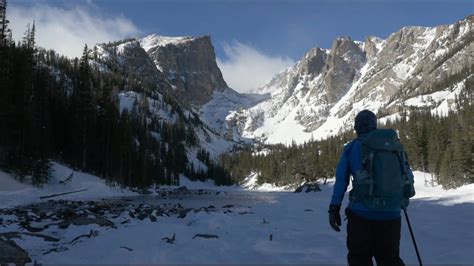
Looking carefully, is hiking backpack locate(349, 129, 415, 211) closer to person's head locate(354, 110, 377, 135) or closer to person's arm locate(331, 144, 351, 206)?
person's arm locate(331, 144, 351, 206)

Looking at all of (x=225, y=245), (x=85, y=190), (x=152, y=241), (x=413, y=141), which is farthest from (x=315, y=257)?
(x=413, y=141)

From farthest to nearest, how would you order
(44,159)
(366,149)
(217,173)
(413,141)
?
(217,173) < (413,141) < (44,159) < (366,149)

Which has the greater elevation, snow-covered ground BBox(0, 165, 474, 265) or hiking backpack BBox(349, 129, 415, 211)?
hiking backpack BBox(349, 129, 415, 211)

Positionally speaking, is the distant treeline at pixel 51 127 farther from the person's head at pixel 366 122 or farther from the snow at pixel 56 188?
the person's head at pixel 366 122

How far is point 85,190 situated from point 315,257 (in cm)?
4319

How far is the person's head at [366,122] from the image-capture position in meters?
6.39

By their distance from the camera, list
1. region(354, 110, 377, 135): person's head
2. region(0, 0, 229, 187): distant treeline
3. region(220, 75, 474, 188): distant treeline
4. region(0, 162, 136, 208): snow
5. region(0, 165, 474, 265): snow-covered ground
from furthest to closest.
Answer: region(220, 75, 474, 188): distant treeline → region(0, 0, 229, 187): distant treeline → region(0, 162, 136, 208): snow → region(0, 165, 474, 265): snow-covered ground → region(354, 110, 377, 135): person's head

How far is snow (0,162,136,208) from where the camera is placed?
33806mm

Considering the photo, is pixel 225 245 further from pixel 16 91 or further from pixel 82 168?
pixel 82 168

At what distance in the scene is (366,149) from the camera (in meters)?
5.92

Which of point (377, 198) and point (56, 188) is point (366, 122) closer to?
point (377, 198)

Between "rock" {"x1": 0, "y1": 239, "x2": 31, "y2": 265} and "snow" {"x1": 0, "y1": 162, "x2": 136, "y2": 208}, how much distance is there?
22.3m

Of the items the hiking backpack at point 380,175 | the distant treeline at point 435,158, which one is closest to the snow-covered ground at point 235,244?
the hiking backpack at point 380,175

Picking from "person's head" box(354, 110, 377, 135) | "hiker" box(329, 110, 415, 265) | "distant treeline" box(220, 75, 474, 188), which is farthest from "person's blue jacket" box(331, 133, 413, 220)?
"distant treeline" box(220, 75, 474, 188)
